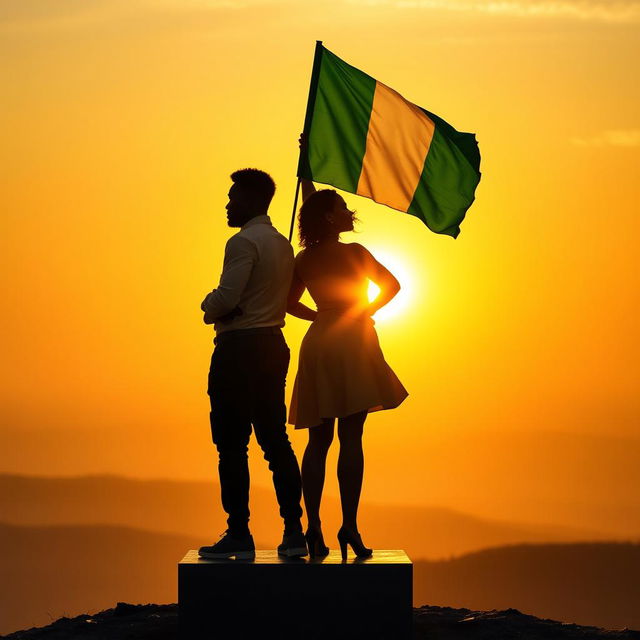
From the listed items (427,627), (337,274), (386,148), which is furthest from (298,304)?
(427,627)

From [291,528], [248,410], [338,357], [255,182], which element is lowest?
[291,528]

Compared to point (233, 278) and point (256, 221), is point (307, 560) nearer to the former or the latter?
point (233, 278)

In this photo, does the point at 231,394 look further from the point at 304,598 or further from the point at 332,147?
the point at 332,147

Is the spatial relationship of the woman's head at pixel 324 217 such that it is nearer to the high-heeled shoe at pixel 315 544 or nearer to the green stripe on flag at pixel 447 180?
the green stripe on flag at pixel 447 180

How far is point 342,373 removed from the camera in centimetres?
866

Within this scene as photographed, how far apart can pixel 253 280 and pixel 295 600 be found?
2.24 metres

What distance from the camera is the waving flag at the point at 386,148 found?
31.8ft

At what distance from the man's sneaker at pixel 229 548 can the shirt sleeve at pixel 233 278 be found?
166cm

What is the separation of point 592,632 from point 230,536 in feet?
10.7

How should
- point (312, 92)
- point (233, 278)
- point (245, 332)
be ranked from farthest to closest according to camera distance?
point (312, 92) < point (245, 332) < point (233, 278)

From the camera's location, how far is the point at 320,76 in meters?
9.83

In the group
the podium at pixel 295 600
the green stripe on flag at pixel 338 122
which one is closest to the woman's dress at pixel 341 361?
the podium at pixel 295 600

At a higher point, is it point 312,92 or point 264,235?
point 312,92

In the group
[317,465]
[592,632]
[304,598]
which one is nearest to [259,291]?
[317,465]
